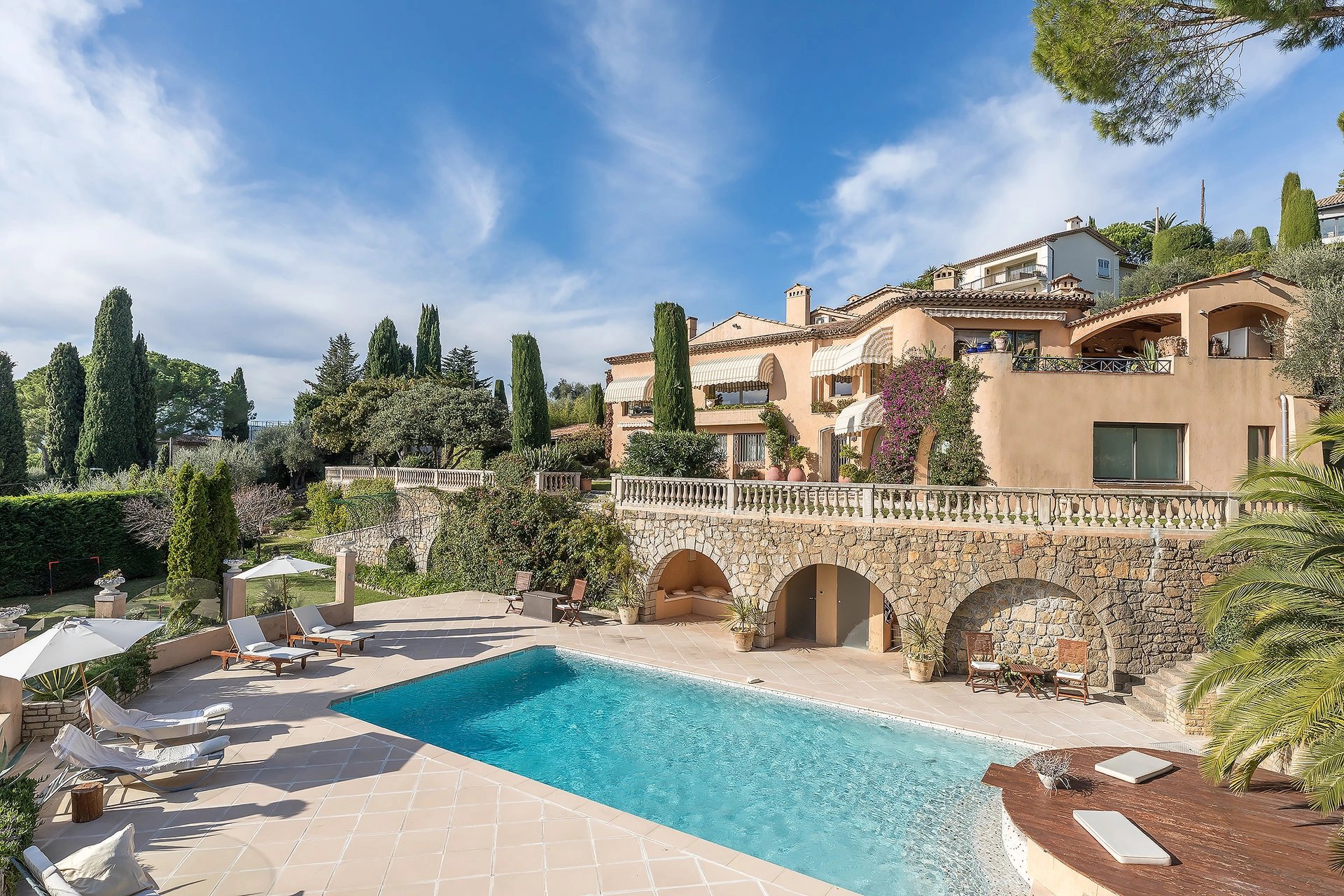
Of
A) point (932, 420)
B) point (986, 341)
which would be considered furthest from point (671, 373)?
point (986, 341)

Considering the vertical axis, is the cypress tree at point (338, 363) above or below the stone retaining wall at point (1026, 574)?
above

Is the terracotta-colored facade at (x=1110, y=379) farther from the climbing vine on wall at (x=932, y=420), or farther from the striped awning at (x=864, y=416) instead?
the climbing vine on wall at (x=932, y=420)

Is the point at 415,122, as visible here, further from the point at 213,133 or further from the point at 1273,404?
the point at 1273,404

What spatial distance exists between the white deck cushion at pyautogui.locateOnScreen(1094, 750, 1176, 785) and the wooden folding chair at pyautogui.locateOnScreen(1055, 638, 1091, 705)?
4750 millimetres

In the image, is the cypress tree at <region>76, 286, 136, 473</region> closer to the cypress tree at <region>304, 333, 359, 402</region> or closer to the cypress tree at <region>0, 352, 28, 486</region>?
the cypress tree at <region>0, 352, 28, 486</region>

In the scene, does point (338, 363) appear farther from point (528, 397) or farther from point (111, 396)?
point (528, 397)

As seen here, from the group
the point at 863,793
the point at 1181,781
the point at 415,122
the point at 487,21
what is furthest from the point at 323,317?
the point at 1181,781

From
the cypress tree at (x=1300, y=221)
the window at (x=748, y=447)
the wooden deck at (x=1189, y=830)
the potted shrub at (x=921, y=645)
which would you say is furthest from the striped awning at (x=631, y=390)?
the cypress tree at (x=1300, y=221)

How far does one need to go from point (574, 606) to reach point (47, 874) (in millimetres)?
16551

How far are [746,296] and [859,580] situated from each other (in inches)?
886

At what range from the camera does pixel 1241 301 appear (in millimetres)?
20344

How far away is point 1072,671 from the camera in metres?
15.8

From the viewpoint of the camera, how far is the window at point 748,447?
3459 centimetres

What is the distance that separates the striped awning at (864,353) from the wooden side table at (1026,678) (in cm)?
1301
